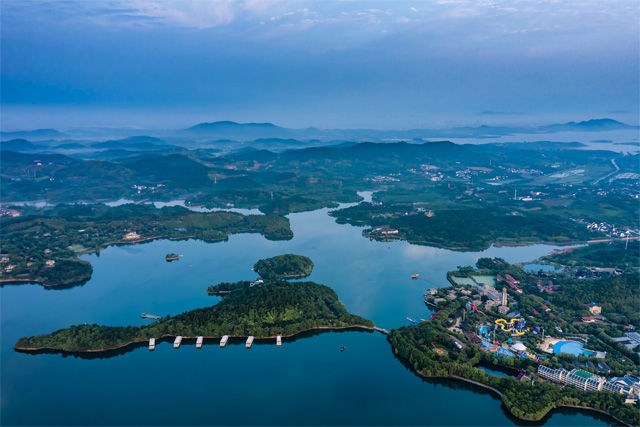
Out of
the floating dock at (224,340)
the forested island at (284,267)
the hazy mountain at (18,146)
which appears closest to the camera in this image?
the floating dock at (224,340)

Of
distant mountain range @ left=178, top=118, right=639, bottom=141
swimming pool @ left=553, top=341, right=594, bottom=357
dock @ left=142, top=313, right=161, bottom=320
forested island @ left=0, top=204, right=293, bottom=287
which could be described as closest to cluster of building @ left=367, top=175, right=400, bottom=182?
forested island @ left=0, top=204, right=293, bottom=287

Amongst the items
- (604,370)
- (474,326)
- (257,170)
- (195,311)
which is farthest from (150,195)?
(604,370)

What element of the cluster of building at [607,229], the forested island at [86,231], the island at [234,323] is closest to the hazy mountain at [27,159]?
the forested island at [86,231]

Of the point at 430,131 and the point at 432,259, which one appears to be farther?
the point at 430,131

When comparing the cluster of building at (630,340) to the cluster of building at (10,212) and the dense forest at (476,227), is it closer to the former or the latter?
the dense forest at (476,227)

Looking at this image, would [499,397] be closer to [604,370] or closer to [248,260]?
[604,370]

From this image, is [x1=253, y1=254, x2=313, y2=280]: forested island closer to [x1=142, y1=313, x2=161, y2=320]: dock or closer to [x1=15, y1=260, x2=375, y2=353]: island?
[x1=15, y1=260, x2=375, y2=353]: island
